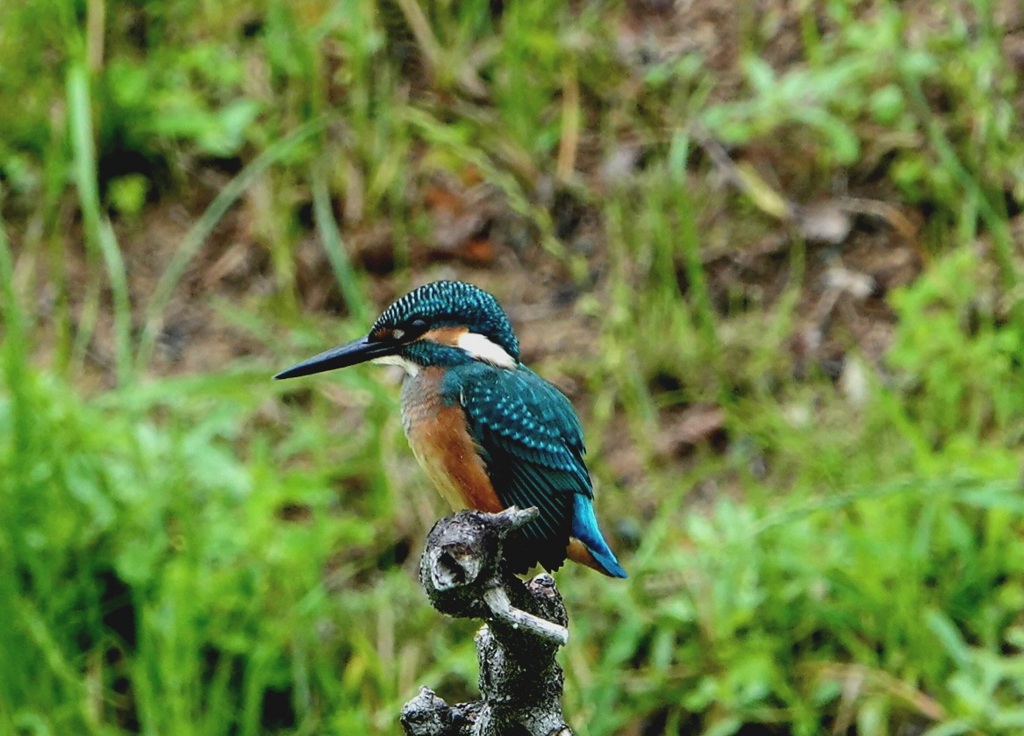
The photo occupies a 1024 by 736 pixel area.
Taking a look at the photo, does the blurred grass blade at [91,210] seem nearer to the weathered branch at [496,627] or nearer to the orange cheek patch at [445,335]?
the orange cheek patch at [445,335]

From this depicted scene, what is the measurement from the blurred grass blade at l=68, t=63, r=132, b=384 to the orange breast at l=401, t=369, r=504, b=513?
1.76 meters

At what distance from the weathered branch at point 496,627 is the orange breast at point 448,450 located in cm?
29

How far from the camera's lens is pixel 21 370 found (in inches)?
130

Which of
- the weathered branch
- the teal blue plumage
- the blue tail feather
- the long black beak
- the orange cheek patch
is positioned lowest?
the weathered branch

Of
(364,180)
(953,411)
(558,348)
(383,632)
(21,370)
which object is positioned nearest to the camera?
(21,370)

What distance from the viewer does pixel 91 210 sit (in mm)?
3773

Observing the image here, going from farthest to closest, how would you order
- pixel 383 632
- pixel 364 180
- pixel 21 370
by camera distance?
pixel 364 180 → pixel 383 632 → pixel 21 370

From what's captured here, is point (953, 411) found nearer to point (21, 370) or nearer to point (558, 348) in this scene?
point (558, 348)

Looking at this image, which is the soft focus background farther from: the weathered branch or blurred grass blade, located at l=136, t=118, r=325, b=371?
the weathered branch

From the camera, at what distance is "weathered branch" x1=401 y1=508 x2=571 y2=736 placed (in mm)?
1456

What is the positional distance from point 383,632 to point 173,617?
0.56 meters

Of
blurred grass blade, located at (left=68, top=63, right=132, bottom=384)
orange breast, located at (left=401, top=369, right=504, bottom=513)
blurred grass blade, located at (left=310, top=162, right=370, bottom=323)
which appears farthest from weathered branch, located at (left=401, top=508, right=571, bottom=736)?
blurred grass blade, located at (left=310, top=162, right=370, bottom=323)

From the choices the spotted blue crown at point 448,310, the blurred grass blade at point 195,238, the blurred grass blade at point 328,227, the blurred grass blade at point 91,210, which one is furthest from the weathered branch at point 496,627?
the blurred grass blade at point 195,238

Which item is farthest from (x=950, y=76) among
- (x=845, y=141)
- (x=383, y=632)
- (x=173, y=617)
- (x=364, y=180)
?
(x=173, y=617)
